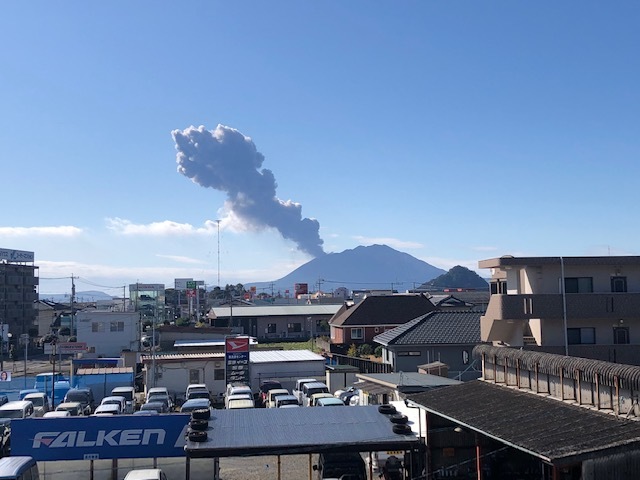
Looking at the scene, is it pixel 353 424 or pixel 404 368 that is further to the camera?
pixel 404 368

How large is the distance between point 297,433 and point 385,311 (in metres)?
43.3

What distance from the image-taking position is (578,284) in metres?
27.4

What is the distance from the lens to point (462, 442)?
16891 mm

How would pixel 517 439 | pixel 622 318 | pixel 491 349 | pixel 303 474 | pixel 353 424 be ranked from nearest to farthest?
pixel 517 439 → pixel 353 424 → pixel 491 349 → pixel 303 474 → pixel 622 318

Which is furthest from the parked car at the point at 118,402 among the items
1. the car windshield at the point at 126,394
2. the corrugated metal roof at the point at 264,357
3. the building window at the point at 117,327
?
the building window at the point at 117,327

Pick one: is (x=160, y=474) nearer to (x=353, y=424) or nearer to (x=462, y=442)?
(x=353, y=424)

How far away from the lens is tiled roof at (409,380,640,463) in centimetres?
1012

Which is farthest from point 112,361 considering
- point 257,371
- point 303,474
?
point 303,474

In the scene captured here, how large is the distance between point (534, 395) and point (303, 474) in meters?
8.58

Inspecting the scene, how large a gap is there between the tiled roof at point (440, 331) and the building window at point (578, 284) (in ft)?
32.6

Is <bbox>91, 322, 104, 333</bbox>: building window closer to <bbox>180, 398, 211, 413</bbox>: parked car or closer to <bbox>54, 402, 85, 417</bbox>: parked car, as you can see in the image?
<bbox>54, 402, 85, 417</bbox>: parked car

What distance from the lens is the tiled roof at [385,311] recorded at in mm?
57156

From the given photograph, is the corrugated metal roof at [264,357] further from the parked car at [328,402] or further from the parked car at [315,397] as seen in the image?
the parked car at [328,402]

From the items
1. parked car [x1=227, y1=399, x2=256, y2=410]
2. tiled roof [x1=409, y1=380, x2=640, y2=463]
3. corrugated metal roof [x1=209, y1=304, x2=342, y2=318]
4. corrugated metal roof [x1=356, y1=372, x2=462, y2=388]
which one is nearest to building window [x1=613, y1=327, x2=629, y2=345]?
corrugated metal roof [x1=356, y1=372, x2=462, y2=388]
